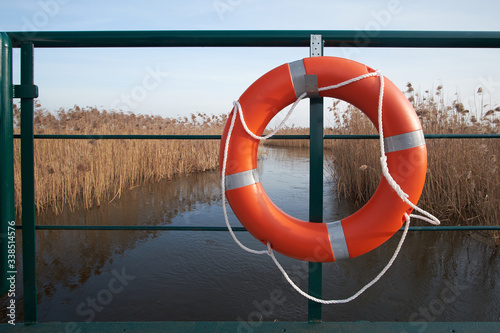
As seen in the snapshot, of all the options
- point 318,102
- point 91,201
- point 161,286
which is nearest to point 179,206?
point 91,201

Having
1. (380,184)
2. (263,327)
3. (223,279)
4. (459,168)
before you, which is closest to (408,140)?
(380,184)

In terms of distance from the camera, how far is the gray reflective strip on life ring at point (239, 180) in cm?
123

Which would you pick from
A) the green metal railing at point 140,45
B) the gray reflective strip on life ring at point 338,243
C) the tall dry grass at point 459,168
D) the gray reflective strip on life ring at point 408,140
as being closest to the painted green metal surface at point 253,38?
the green metal railing at point 140,45

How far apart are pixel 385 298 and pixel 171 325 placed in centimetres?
174

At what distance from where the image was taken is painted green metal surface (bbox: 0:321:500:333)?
1.21 meters

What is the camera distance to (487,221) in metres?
3.19

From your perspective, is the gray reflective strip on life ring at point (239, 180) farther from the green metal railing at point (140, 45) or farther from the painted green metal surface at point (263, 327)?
the painted green metal surface at point (263, 327)

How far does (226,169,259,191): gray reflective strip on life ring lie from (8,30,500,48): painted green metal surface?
0.46 metres

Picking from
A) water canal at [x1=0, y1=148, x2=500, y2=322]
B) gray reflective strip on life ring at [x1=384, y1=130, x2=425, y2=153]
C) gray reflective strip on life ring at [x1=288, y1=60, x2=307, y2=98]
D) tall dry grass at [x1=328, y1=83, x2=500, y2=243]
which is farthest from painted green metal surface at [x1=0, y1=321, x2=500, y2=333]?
tall dry grass at [x1=328, y1=83, x2=500, y2=243]

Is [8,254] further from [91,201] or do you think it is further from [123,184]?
[123,184]

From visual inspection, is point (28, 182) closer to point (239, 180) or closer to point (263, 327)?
point (239, 180)

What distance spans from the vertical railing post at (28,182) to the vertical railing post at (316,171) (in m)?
0.97

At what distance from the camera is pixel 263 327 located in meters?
1.23

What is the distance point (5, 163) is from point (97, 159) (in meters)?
3.59
